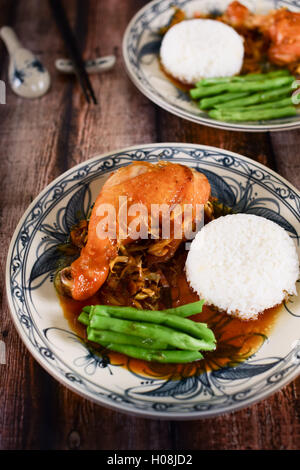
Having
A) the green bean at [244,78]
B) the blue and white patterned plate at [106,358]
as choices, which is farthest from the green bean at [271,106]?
the blue and white patterned plate at [106,358]

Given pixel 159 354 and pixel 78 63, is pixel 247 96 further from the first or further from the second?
pixel 159 354

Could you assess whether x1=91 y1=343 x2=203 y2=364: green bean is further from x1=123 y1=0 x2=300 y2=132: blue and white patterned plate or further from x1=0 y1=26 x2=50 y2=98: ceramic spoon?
x1=0 y1=26 x2=50 y2=98: ceramic spoon

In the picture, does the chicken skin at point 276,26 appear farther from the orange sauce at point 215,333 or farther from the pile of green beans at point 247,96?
the orange sauce at point 215,333

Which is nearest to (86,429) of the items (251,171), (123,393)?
(123,393)

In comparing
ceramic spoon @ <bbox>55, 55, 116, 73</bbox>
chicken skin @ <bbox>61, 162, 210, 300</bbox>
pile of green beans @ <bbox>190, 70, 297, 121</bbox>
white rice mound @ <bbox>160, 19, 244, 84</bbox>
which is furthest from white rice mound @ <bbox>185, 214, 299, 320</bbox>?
ceramic spoon @ <bbox>55, 55, 116, 73</bbox>

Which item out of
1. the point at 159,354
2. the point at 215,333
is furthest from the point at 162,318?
the point at 215,333

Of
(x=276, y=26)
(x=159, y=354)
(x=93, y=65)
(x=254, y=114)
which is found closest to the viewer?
(x=159, y=354)
